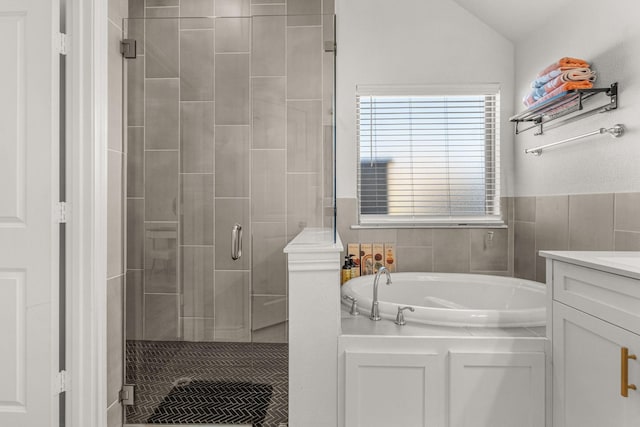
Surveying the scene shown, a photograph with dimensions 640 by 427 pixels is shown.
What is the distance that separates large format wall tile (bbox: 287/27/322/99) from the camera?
1762 millimetres

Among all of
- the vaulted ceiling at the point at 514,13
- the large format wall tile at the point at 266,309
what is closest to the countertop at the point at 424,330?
the large format wall tile at the point at 266,309

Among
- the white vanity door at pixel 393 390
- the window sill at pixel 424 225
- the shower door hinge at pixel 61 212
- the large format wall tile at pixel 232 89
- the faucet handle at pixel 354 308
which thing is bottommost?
the white vanity door at pixel 393 390

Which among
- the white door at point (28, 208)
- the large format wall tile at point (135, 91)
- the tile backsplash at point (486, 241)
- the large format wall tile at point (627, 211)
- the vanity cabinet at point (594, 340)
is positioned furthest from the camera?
the tile backsplash at point (486, 241)

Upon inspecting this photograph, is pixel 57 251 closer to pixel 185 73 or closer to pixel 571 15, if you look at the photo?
pixel 185 73

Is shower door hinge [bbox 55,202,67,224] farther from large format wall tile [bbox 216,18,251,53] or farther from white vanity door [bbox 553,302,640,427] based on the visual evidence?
white vanity door [bbox 553,302,640,427]

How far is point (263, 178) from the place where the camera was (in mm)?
1779

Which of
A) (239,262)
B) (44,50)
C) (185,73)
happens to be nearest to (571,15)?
(185,73)

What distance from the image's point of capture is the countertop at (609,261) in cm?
111

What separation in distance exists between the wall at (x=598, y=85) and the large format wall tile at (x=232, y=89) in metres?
1.68

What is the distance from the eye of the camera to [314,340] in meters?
1.62

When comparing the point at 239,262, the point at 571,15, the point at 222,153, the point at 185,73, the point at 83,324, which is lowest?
the point at 83,324

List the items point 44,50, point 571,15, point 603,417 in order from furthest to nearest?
point 571,15 < point 44,50 < point 603,417

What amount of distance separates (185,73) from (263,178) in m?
0.60

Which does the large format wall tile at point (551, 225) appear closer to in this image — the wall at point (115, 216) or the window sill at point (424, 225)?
the window sill at point (424, 225)
